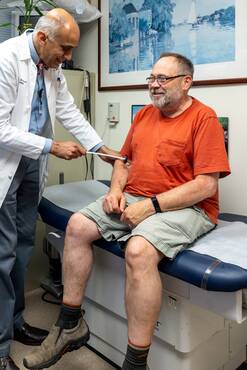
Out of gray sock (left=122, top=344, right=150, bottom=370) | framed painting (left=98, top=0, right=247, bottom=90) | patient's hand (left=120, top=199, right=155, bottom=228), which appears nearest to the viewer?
gray sock (left=122, top=344, right=150, bottom=370)

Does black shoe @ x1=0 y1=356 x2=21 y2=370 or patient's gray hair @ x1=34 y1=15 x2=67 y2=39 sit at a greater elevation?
patient's gray hair @ x1=34 y1=15 x2=67 y2=39

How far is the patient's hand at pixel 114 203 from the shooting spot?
1.54m

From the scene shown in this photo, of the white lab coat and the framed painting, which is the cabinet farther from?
the white lab coat

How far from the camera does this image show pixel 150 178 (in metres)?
1.62

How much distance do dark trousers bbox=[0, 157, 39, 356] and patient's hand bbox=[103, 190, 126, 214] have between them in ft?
1.15

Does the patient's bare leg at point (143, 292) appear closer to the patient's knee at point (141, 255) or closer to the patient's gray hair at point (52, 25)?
the patient's knee at point (141, 255)

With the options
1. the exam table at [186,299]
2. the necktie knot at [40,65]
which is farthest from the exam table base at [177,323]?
the necktie knot at [40,65]

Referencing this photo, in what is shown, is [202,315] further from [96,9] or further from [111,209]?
[96,9]

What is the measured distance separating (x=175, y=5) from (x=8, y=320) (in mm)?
1692

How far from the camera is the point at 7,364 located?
158 cm

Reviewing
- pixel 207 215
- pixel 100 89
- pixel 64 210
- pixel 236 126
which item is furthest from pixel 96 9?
pixel 207 215

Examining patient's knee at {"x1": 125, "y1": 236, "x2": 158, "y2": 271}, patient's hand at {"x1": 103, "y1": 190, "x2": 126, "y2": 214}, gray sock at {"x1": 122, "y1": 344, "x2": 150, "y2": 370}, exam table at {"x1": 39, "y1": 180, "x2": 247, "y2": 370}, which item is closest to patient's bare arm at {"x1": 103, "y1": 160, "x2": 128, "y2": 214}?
patient's hand at {"x1": 103, "y1": 190, "x2": 126, "y2": 214}

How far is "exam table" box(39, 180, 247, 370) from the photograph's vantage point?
1.21m

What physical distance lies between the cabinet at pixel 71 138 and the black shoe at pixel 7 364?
3.41ft
